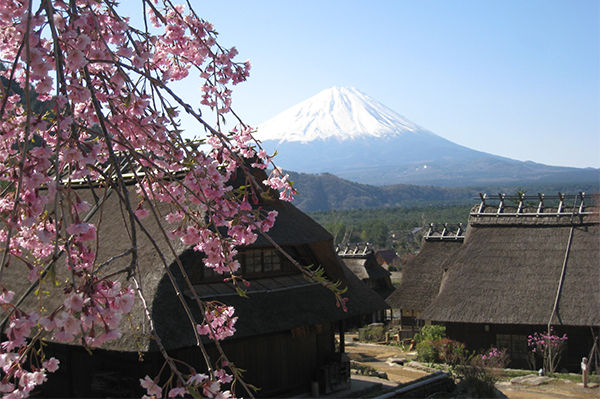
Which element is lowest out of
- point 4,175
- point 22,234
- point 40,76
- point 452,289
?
point 452,289

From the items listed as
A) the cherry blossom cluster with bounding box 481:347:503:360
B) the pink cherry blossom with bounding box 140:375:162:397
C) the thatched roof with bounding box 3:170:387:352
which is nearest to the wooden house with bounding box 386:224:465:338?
the cherry blossom cluster with bounding box 481:347:503:360

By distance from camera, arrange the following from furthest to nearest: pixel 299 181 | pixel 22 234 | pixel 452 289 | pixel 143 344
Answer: pixel 299 181 < pixel 452 289 < pixel 143 344 < pixel 22 234

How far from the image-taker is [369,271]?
105 ft

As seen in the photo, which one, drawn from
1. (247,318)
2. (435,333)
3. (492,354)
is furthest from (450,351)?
(247,318)

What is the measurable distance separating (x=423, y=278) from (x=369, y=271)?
370 inches

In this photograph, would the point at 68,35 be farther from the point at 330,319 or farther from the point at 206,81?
the point at 330,319

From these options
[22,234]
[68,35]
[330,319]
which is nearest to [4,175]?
[22,234]

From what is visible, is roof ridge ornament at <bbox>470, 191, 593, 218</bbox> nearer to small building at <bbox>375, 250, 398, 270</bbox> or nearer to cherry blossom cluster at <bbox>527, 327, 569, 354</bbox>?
cherry blossom cluster at <bbox>527, 327, 569, 354</bbox>

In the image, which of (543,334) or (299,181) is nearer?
(543,334)

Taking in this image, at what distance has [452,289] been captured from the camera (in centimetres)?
1808

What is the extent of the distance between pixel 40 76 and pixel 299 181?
138 meters

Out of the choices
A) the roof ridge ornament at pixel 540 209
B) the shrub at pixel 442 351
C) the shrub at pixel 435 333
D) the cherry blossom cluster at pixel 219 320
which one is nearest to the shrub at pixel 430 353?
the shrub at pixel 442 351

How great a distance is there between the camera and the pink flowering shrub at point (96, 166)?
2.00 metres

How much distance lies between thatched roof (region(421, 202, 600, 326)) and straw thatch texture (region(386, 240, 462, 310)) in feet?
8.50
